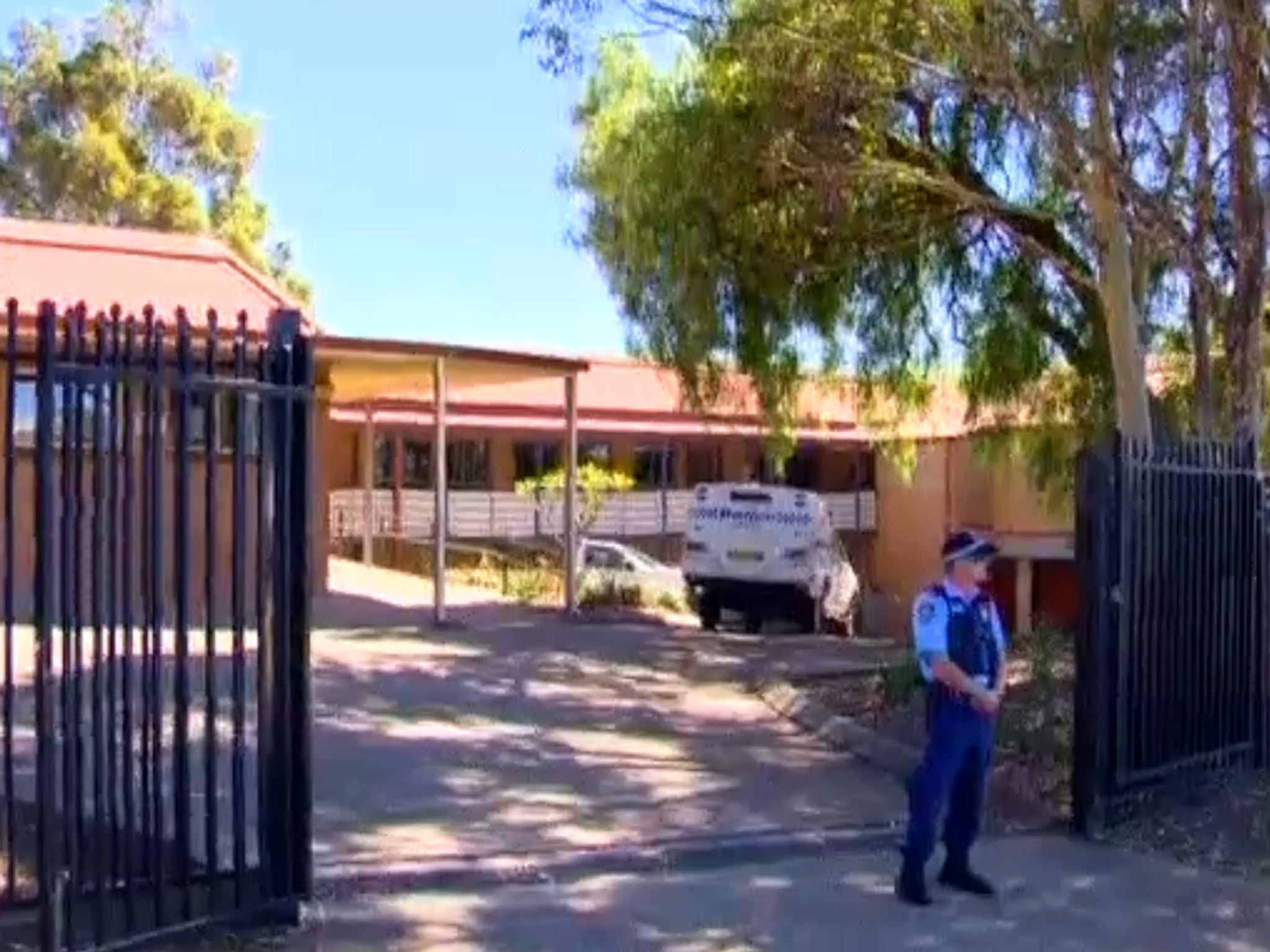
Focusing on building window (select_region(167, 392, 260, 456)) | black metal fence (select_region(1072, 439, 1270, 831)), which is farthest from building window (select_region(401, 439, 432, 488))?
building window (select_region(167, 392, 260, 456))

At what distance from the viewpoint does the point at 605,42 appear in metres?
18.2

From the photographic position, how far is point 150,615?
6.82 meters

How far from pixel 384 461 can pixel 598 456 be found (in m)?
4.36

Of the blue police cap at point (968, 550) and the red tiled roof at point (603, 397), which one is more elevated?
the red tiled roof at point (603, 397)

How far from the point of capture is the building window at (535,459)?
120 ft

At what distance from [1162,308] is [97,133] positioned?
24.2 metres

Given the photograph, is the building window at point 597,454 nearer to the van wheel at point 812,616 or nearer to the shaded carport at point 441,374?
the van wheel at point 812,616

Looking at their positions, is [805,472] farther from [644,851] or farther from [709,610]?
[644,851]

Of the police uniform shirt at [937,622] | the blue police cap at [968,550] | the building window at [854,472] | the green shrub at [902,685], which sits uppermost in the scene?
the building window at [854,472]

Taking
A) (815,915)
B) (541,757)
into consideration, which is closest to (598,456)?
(541,757)

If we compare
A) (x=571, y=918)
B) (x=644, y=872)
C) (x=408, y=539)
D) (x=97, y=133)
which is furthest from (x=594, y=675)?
(x=97, y=133)

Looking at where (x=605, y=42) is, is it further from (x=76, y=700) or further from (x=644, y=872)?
(x=76, y=700)

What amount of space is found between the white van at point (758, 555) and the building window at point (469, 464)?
33.3ft

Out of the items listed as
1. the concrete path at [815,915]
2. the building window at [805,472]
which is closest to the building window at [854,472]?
the building window at [805,472]
